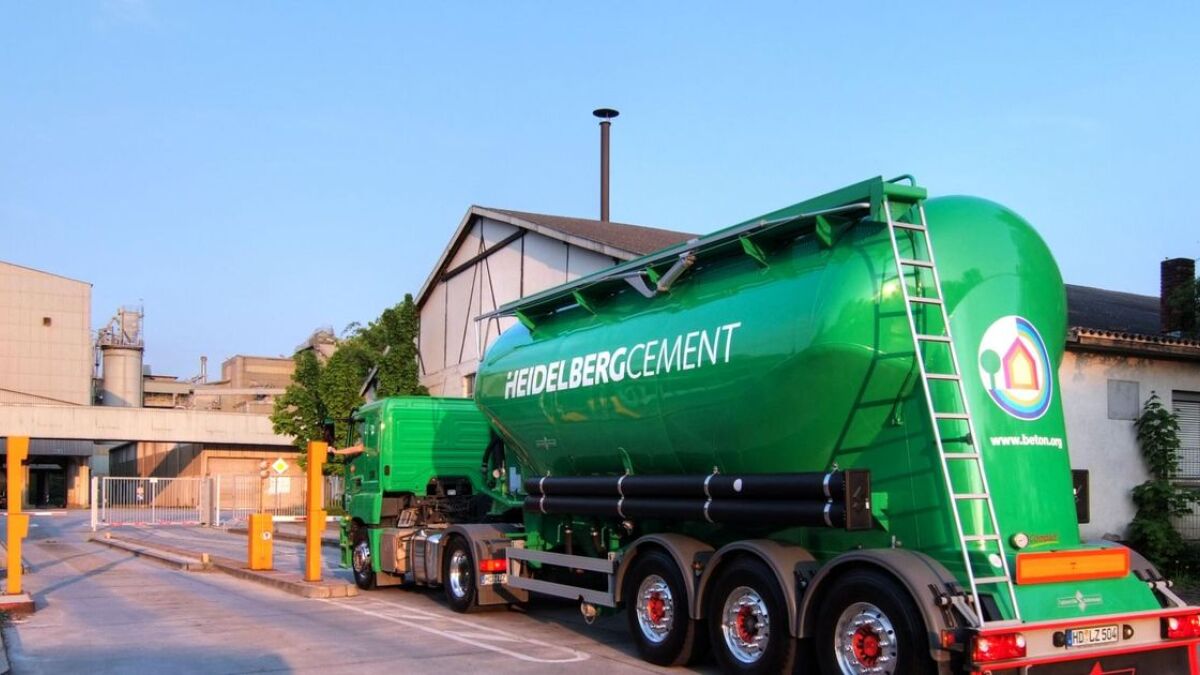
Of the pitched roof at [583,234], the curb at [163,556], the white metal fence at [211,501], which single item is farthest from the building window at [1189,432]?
the white metal fence at [211,501]

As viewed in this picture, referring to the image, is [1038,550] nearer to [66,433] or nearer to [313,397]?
[313,397]

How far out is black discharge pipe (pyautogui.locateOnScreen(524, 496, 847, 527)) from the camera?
8367mm

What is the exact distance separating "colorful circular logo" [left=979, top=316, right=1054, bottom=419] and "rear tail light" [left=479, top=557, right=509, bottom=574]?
683 centimetres

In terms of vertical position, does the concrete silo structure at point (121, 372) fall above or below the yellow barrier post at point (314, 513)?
above

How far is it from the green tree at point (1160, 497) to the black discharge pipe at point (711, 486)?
952 cm

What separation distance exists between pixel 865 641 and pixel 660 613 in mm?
2758

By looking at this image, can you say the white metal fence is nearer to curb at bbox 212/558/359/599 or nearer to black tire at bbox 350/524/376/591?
curb at bbox 212/558/359/599

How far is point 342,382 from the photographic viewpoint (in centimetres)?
3703

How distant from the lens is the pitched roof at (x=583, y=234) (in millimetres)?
24394

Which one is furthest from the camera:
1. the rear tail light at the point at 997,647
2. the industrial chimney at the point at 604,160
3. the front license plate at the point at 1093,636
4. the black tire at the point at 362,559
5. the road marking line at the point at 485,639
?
the industrial chimney at the point at 604,160

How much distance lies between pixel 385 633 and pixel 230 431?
56.6m

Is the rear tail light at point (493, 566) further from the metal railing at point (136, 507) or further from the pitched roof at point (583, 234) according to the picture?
the metal railing at point (136, 507)

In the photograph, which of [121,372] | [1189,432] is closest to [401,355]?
[1189,432]

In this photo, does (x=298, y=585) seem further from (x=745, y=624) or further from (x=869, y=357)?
(x=869, y=357)
